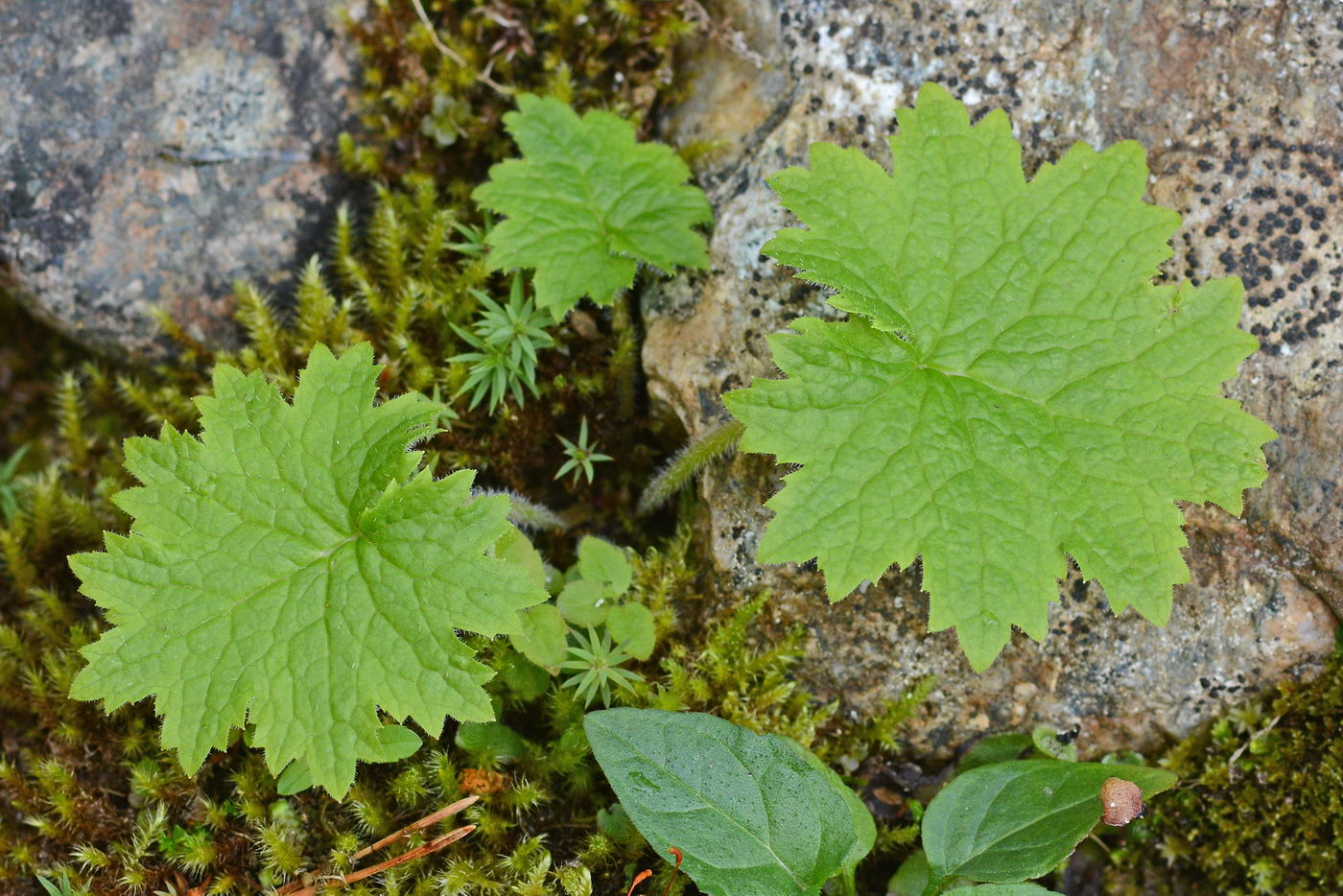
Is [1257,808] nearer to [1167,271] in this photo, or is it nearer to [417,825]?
[1167,271]

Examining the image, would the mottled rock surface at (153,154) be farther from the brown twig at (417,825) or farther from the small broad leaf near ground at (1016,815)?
the small broad leaf near ground at (1016,815)

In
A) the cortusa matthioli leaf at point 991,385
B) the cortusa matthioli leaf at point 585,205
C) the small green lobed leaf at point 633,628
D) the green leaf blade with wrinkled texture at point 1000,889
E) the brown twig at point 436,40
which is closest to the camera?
the green leaf blade with wrinkled texture at point 1000,889

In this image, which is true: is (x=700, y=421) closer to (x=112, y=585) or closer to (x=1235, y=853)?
(x=112, y=585)

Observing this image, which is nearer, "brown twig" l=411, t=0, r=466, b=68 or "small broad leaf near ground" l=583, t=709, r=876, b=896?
"small broad leaf near ground" l=583, t=709, r=876, b=896

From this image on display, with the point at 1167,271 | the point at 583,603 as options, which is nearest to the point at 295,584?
the point at 583,603

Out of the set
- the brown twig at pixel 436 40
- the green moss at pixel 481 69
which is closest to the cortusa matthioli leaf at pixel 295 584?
the green moss at pixel 481 69

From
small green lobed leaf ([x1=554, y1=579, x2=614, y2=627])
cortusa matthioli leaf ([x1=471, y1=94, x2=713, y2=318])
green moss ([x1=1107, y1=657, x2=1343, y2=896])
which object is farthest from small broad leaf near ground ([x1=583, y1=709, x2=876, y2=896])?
cortusa matthioli leaf ([x1=471, y1=94, x2=713, y2=318])

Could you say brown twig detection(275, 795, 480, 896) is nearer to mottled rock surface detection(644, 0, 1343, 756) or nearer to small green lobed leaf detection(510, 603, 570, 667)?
small green lobed leaf detection(510, 603, 570, 667)
